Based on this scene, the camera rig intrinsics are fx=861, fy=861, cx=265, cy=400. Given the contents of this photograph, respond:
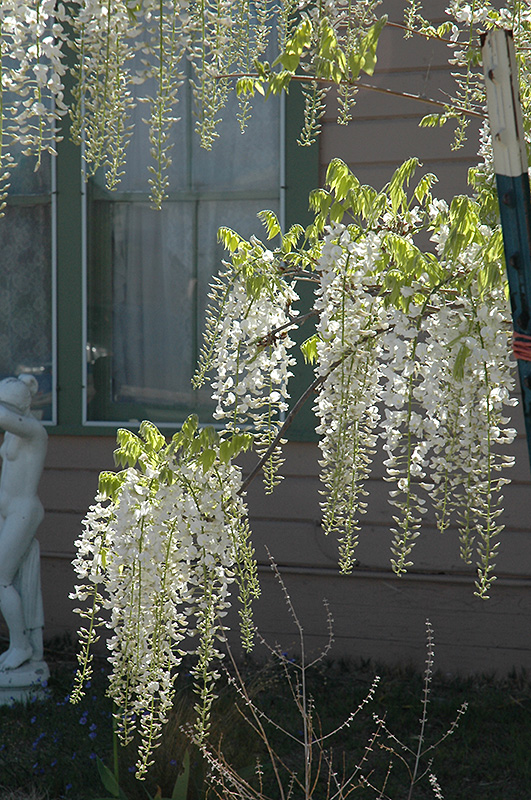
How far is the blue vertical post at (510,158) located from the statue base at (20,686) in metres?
2.89

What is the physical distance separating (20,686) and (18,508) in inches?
28.5

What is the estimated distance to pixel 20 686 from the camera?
3520mm

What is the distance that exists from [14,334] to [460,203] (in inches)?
132

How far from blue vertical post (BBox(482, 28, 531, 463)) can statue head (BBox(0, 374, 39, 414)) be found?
103 inches

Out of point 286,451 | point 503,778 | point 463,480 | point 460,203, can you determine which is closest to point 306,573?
point 286,451

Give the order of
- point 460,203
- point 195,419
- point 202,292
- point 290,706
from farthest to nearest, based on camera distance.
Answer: point 202,292 → point 290,706 → point 195,419 → point 460,203

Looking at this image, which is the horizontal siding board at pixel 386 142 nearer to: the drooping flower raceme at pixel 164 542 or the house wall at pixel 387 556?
the house wall at pixel 387 556

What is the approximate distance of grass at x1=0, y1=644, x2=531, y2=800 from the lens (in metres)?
2.83

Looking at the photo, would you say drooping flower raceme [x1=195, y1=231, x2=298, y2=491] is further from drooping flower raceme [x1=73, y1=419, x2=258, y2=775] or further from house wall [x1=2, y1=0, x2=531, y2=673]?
house wall [x1=2, y1=0, x2=531, y2=673]

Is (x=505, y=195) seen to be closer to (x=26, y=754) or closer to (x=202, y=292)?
(x=26, y=754)

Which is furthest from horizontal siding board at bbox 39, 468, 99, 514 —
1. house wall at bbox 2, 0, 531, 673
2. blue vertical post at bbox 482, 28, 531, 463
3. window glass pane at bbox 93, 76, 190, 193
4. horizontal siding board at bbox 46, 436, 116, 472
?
blue vertical post at bbox 482, 28, 531, 463

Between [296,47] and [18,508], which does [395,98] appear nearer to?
[296,47]

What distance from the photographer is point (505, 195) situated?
4.29 ft

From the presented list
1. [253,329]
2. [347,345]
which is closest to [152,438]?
[253,329]
